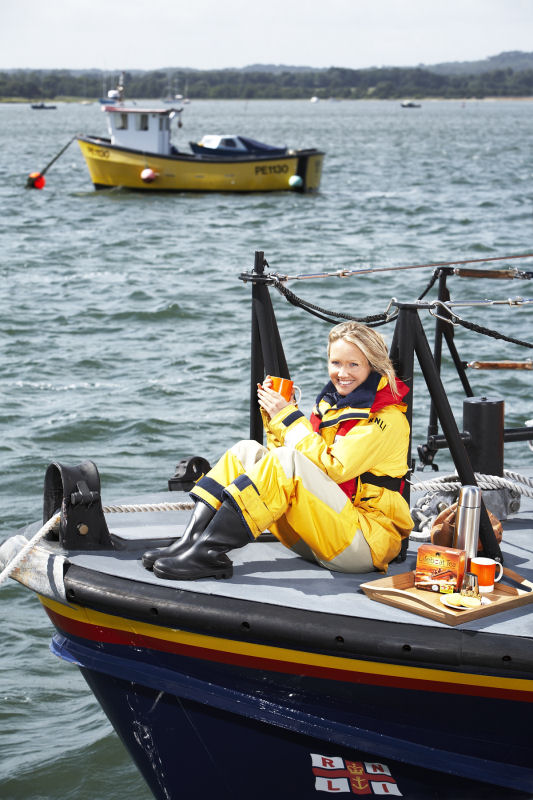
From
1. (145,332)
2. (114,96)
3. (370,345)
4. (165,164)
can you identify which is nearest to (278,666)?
(370,345)

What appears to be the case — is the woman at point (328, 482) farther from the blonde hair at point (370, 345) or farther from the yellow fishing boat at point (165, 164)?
the yellow fishing boat at point (165, 164)

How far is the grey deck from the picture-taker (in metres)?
3.93

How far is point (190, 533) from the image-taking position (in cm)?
417

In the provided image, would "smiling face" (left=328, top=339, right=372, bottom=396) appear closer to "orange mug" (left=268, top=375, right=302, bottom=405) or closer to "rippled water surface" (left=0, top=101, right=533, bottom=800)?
"orange mug" (left=268, top=375, right=302, bottom=405)

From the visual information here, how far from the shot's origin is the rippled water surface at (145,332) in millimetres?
6027

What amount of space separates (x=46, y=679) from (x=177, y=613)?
2.51 metres

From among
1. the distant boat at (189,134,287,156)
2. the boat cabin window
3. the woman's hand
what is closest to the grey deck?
the woman's hand

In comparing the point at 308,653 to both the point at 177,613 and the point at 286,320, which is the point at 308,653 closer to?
the point at 177,613

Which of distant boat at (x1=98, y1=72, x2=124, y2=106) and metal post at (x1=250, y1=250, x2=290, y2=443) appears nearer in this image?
metal post at (x1=250, y1=250, x2=290, y2=443)

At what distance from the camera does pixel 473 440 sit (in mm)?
5129

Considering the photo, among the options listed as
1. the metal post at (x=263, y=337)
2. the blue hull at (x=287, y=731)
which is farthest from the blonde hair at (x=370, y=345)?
the blue hull at (x=287, y=731)

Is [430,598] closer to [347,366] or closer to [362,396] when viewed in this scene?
[362,396]

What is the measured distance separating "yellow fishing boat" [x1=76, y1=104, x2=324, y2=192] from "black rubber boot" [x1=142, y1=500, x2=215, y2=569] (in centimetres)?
2987

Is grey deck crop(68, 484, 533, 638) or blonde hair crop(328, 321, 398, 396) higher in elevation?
blonde hair crop(328, 321, 398, 396)
